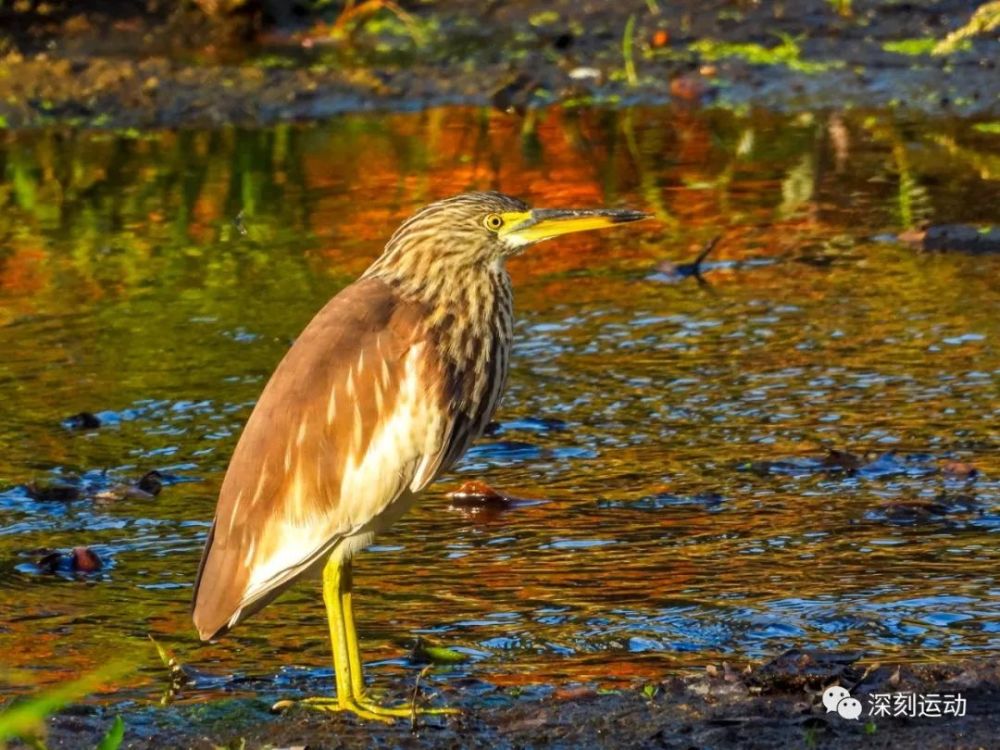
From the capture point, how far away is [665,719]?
431 centimetres

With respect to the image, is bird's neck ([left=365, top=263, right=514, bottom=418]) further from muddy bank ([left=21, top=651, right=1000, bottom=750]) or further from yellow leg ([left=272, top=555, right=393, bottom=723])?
muddy bank ([left=21, top=651, right=1000, bottom=750])

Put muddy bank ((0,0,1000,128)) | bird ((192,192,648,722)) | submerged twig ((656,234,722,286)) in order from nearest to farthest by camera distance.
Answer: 1. bird ((192,192,648,722))
2. submerged twig ((656,234,722,286))
3. muddy bank ((0,0,1000,128))

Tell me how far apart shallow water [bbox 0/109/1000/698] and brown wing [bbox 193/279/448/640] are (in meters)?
0.42

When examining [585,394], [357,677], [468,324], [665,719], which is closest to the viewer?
[665,719]

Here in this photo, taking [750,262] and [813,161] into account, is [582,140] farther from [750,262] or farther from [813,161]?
[750,262]

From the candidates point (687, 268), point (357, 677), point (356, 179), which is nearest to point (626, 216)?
point (357, 677)

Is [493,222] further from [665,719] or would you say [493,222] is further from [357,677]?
[665,719]

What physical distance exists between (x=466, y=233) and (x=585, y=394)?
2.61 m

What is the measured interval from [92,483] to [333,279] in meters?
2.89

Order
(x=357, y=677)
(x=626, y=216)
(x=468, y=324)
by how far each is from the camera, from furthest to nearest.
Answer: (x=626, y=216), (x=468, y=324), (x=357, y=677)

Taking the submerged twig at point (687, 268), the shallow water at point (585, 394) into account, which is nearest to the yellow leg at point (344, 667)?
the shallow water at point (585, 394)

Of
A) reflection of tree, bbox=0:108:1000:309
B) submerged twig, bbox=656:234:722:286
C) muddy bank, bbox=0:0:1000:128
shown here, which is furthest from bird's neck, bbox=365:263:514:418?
muddy bank, bbox=0:0:1000:128

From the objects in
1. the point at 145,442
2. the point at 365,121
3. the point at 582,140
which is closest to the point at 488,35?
the point at 365,121

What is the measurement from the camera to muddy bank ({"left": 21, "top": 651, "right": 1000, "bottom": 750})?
4.20m
